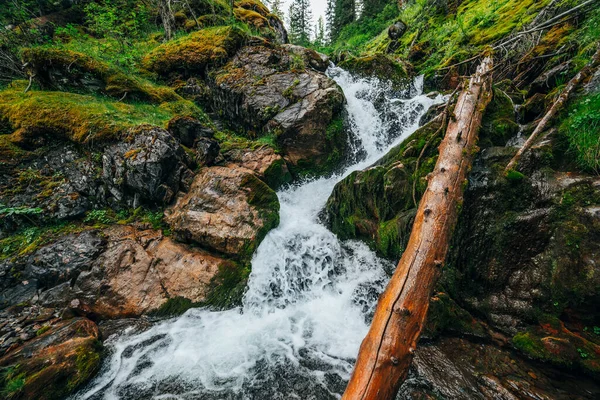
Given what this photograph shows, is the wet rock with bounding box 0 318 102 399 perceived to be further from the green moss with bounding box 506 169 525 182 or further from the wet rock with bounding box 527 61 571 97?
the wet rock with bounding box 527 61 571 97

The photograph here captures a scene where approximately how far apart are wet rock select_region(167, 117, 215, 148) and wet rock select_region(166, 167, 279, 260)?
1381 mm

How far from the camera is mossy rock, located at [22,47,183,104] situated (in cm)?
764

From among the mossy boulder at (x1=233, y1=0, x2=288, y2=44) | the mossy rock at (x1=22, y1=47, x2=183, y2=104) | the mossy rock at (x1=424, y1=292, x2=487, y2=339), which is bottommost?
the mossy rock at (x1=424, y1=292, x2=487, y2=339)

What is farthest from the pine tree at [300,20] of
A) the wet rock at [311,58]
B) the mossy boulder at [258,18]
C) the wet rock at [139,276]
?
the wet rock at [139,276]

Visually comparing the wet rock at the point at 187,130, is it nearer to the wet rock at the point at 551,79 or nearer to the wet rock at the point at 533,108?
the wet rock at the point at 533,108

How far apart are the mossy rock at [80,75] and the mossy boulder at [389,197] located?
885 centimetres

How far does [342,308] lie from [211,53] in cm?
1210

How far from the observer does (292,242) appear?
21.8 ft

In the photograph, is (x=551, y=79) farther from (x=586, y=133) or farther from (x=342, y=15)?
(x=342, y=15)

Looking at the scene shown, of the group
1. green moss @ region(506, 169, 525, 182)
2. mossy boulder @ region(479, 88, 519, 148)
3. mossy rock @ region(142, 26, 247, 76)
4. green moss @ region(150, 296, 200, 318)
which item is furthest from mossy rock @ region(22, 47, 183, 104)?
green moss @ region(506, 169, 525, 182)

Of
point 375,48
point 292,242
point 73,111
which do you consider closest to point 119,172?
point 73,111

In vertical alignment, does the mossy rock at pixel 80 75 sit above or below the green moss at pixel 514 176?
above

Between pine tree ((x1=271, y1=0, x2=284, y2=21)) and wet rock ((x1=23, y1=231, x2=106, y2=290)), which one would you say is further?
pine tree ((x1=271, y1=0, x2=284, y2=21))

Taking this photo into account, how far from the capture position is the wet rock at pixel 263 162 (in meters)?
8.13
